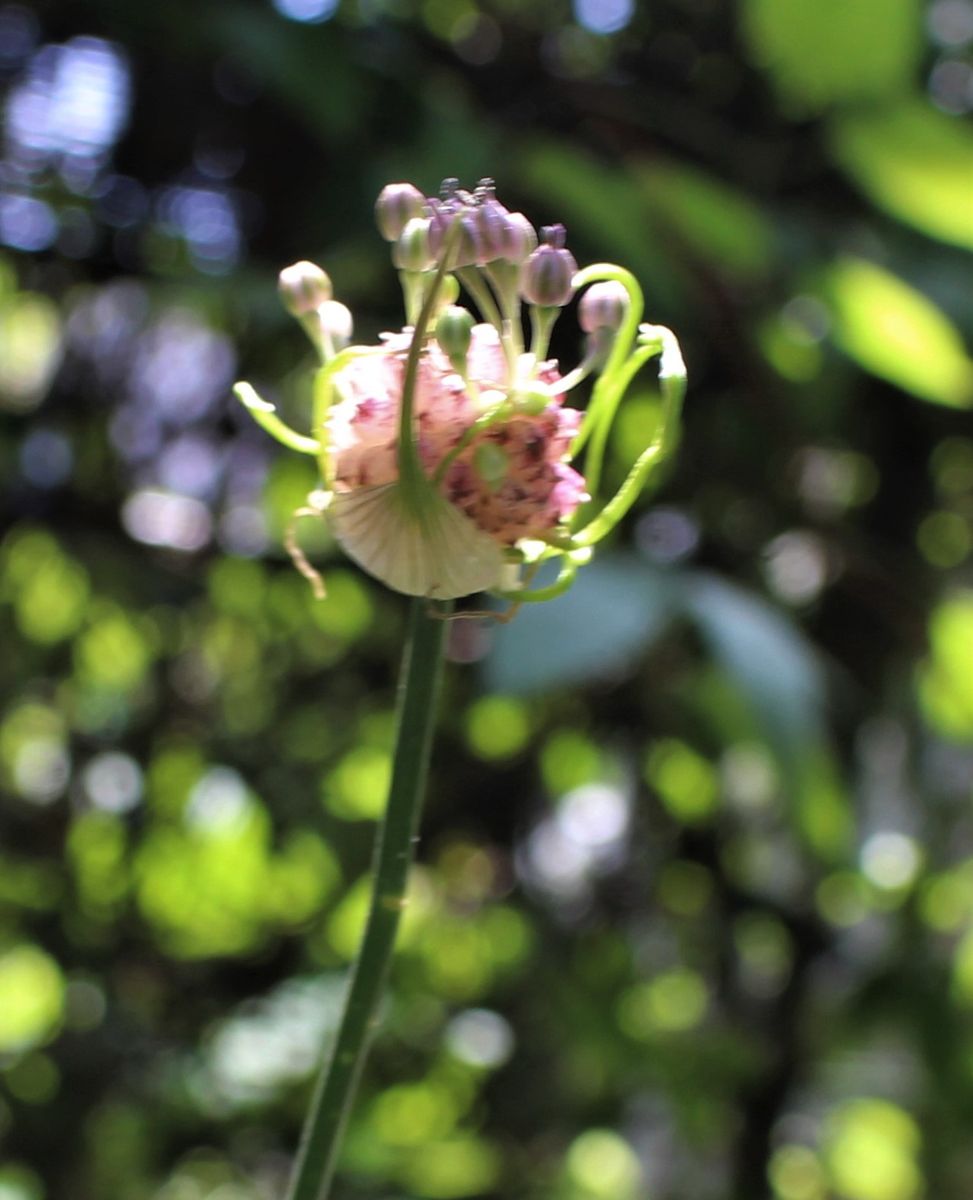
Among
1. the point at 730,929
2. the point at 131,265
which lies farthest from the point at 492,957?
the point at 131,265

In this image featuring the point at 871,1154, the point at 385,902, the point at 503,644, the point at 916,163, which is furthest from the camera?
the point at 871,1154

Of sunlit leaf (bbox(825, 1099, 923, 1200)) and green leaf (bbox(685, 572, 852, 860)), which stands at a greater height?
green leaf (bbox(685, 572, 852, 860))

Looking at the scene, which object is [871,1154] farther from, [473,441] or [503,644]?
[473,441]

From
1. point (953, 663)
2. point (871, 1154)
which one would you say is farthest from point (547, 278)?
point (871, 1154)

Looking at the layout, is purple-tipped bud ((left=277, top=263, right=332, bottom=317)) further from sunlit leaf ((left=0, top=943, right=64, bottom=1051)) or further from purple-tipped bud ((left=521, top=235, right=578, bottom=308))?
sunlit leaf ((left=0, top=943, right=64, bottom=1051))

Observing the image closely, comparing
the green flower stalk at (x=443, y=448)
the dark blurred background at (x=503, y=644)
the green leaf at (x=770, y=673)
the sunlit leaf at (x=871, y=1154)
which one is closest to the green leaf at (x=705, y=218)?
the dark blurred background at (x=503, y=644)

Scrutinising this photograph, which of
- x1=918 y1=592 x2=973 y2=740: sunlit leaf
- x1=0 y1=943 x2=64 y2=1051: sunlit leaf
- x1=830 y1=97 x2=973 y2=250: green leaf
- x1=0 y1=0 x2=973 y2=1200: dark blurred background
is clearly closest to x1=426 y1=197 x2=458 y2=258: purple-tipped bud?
x1=0 y1=0 x2=973 y2=1200: dark blurred background

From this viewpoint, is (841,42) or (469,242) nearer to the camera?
(469,242)

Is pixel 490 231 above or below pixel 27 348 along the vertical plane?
above
